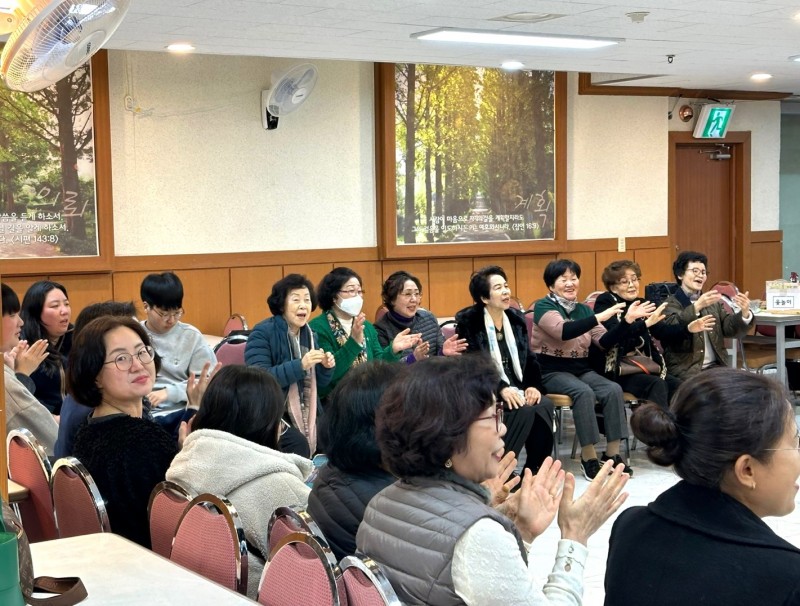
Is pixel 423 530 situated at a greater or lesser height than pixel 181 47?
lesser

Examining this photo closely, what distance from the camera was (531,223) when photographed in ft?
33.8

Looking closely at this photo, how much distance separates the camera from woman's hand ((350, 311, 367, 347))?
581 centimetres

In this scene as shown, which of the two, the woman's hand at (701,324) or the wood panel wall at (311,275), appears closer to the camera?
the woman's hand at (701,324)

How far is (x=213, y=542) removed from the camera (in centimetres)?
270

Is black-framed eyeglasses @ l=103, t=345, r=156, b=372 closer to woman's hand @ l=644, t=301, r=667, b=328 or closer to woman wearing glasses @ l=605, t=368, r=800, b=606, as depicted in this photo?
woman wearing glasses @ l=605, t=368, r=800, b=606

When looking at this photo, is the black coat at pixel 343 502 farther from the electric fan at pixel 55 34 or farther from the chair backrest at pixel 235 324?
the chair backrest at pixel 235 324

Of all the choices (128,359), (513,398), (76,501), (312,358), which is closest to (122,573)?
(76,501)

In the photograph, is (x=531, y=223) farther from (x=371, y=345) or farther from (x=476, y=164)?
(x=371, y=345)

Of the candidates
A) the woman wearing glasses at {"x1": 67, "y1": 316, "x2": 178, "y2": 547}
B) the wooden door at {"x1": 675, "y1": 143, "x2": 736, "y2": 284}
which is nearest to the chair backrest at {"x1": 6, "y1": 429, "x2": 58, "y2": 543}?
the woman wearing glasses at {"x1": 67, "y1": 316, "x2": 178, "y2": 547}

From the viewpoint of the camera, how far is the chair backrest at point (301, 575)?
2.20 m

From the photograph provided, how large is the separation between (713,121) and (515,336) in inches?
244

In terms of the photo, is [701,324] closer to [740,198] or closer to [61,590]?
[61,590]

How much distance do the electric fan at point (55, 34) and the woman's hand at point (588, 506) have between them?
185 cm

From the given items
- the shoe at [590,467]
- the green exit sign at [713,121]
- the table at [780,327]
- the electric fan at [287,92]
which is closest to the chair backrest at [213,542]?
the shoe at [590,467]
